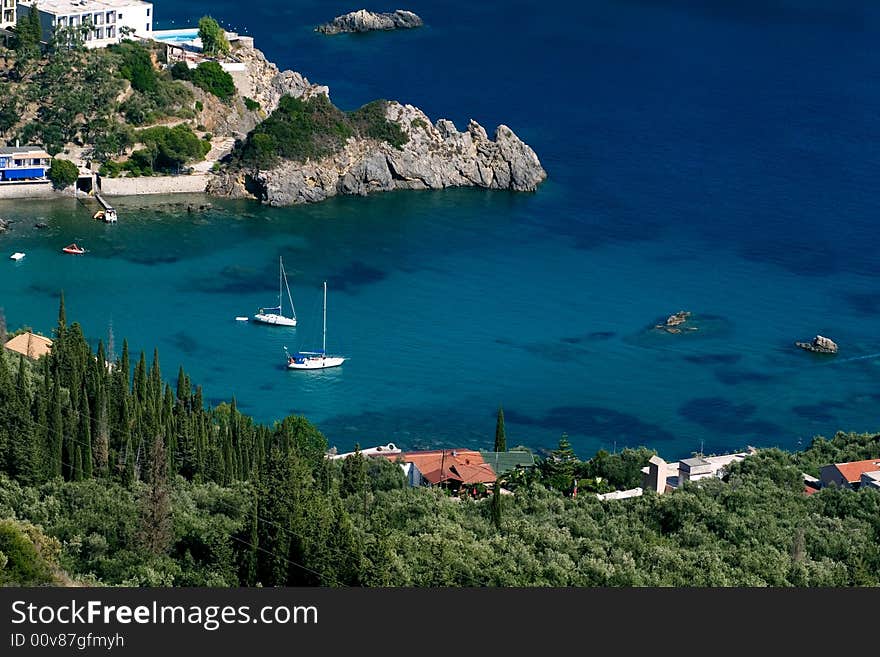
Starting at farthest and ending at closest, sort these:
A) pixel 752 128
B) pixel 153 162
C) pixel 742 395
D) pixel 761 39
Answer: pixel 761 39, pixel 752 128, pixel 153 162, pixel 742 395

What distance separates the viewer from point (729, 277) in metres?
111

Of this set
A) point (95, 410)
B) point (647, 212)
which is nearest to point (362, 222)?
point (647, 212)

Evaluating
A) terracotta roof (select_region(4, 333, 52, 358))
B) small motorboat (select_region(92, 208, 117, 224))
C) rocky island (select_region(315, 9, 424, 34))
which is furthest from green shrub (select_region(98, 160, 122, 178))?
rocky island (select_region(315, 9, 424, 34))

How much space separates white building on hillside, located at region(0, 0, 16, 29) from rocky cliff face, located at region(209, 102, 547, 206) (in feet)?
71.9

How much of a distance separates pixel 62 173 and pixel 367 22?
204 feet

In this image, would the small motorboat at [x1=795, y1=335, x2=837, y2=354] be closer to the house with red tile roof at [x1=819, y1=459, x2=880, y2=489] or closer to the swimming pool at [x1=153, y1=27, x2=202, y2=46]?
the house with red tile roof at [x1=819, y1=459, x2=880, y2=489]

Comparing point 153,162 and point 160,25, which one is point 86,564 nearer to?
point 153,162

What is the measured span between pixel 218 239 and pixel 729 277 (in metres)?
32.6

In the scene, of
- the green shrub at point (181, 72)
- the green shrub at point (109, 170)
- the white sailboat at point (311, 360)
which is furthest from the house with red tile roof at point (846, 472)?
the green shrub at point (181, 72)

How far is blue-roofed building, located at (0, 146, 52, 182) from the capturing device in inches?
4518

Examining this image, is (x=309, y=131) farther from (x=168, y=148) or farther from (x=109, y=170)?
(x=109, y=170)

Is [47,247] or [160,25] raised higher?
[160,25]

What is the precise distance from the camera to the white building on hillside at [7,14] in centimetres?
12656

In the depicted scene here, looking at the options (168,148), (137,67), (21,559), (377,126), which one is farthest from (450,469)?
(137,67)
